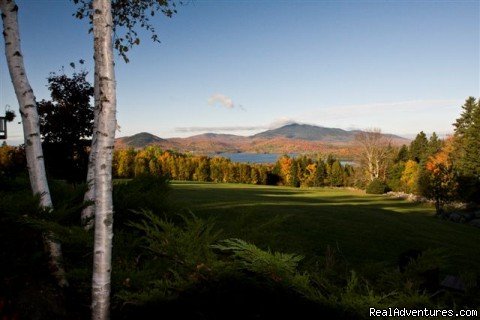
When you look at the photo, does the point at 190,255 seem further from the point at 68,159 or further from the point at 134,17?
the point at 68,159

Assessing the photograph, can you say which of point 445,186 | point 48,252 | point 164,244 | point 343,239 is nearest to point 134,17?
point 48,252

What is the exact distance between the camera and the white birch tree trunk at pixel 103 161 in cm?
299

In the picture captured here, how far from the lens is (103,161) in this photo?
3121 millimetres

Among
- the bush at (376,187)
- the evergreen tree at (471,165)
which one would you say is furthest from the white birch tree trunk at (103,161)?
the bush at (376,187)

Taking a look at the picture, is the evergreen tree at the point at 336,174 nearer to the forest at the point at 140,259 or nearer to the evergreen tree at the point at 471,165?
the evergreen tree at the point at 471,165

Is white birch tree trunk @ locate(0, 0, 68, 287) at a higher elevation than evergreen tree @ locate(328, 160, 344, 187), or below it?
higher

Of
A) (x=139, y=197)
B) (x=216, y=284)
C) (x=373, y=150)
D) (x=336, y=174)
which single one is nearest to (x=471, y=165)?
(x=373, y=150)

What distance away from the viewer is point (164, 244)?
2.83 metres

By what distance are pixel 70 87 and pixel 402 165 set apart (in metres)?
52.3

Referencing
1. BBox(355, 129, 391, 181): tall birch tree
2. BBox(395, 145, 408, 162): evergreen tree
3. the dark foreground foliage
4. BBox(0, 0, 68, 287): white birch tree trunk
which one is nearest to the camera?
the dark foreground foliage

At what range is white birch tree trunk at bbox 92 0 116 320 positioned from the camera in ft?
9.80

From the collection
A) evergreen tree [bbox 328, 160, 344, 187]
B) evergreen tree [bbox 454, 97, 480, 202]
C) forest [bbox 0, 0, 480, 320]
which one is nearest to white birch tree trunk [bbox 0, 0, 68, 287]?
forest [bbox 0, 0, 480, 320]

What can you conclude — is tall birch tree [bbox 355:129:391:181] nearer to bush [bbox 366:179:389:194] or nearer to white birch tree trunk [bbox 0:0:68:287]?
bush [bbox 366:179:389:194]

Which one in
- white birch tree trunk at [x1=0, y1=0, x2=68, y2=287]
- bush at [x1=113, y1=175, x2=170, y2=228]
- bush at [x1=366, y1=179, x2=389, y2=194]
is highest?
white birch tree trunk at [x1=0, y1=0, x2=68, y2=287]
